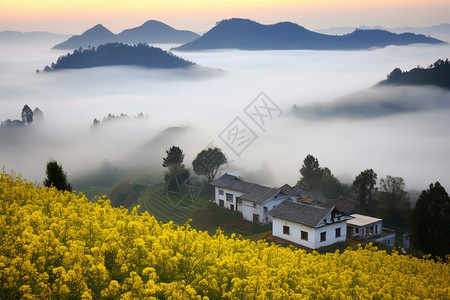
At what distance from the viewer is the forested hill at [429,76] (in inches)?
6097

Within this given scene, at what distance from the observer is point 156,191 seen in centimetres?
6172

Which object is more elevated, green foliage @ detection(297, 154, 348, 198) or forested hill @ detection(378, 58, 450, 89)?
forested hill @ detection(378, 58, 450, 89)

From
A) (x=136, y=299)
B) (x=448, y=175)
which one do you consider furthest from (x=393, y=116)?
(x=136, y=299)

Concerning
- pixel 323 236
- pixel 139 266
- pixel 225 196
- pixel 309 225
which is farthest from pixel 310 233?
pixel 139 266

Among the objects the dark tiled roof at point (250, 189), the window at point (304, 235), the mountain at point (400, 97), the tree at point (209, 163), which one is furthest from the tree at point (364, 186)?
the mountain at point (400, 97)

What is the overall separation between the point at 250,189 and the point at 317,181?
807 inches

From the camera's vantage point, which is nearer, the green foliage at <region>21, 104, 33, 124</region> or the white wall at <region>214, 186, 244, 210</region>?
the white wall at <region>214, 186, 244, 210</region>

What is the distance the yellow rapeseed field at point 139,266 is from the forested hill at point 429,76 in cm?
15214

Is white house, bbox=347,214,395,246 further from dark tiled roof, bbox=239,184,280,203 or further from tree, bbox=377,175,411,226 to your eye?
tree, bbox=377,175,411,226

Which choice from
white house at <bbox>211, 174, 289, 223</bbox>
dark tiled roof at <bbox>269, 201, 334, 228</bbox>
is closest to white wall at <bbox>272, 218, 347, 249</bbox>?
dark tiled roof at <bbox>269, 201, 334, 228</bbox>

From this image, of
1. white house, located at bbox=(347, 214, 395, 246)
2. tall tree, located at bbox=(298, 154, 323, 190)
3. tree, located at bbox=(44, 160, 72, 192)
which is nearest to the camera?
tree, located at bbox=(44, 160, 72, 192)

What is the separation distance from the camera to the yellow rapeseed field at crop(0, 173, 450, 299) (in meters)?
Result: 11.4

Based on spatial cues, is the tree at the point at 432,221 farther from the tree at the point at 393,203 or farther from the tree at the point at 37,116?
the tree at the point at 37,116

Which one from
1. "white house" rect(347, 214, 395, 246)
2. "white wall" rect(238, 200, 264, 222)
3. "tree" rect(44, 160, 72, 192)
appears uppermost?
"tree" rect(44, 160, 72, 192)
